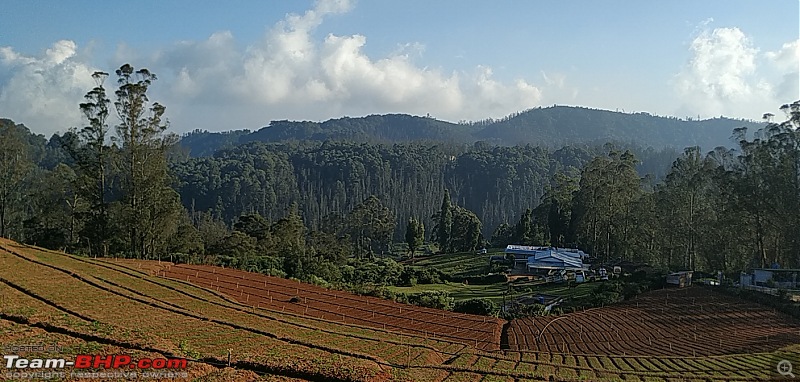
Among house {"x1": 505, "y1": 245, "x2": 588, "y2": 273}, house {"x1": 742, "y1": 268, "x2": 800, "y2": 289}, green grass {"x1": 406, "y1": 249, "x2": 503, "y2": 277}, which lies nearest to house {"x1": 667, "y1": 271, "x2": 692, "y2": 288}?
house {"x1": 742, "y1": 268, "x2": 800, "y2": 289}

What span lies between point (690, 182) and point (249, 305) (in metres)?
42.2

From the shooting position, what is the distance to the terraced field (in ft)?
47.8

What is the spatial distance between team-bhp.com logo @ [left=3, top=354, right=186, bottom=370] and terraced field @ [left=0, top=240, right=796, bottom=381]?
0.47 metres

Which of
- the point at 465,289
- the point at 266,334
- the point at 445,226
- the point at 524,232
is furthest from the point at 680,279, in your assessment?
the point at 445,226

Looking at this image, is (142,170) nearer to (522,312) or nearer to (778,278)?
(522,312)

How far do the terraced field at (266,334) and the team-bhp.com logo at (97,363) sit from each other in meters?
0.47

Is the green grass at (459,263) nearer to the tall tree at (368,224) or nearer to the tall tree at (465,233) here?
the tall tree at (465,233)

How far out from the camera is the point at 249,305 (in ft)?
91.9

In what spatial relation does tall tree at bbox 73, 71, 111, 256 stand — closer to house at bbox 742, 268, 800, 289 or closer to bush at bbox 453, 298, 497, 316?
bush at bbox 453, 298, 497, 316

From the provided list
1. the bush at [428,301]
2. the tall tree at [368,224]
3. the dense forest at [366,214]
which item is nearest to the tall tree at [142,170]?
the dense forest at [366,214]

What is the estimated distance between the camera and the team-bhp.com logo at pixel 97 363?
484 inches

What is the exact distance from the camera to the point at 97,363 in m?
12.7

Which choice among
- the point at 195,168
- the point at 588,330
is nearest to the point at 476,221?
the point at 588,330

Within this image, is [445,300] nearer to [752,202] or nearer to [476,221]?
[752,202]
